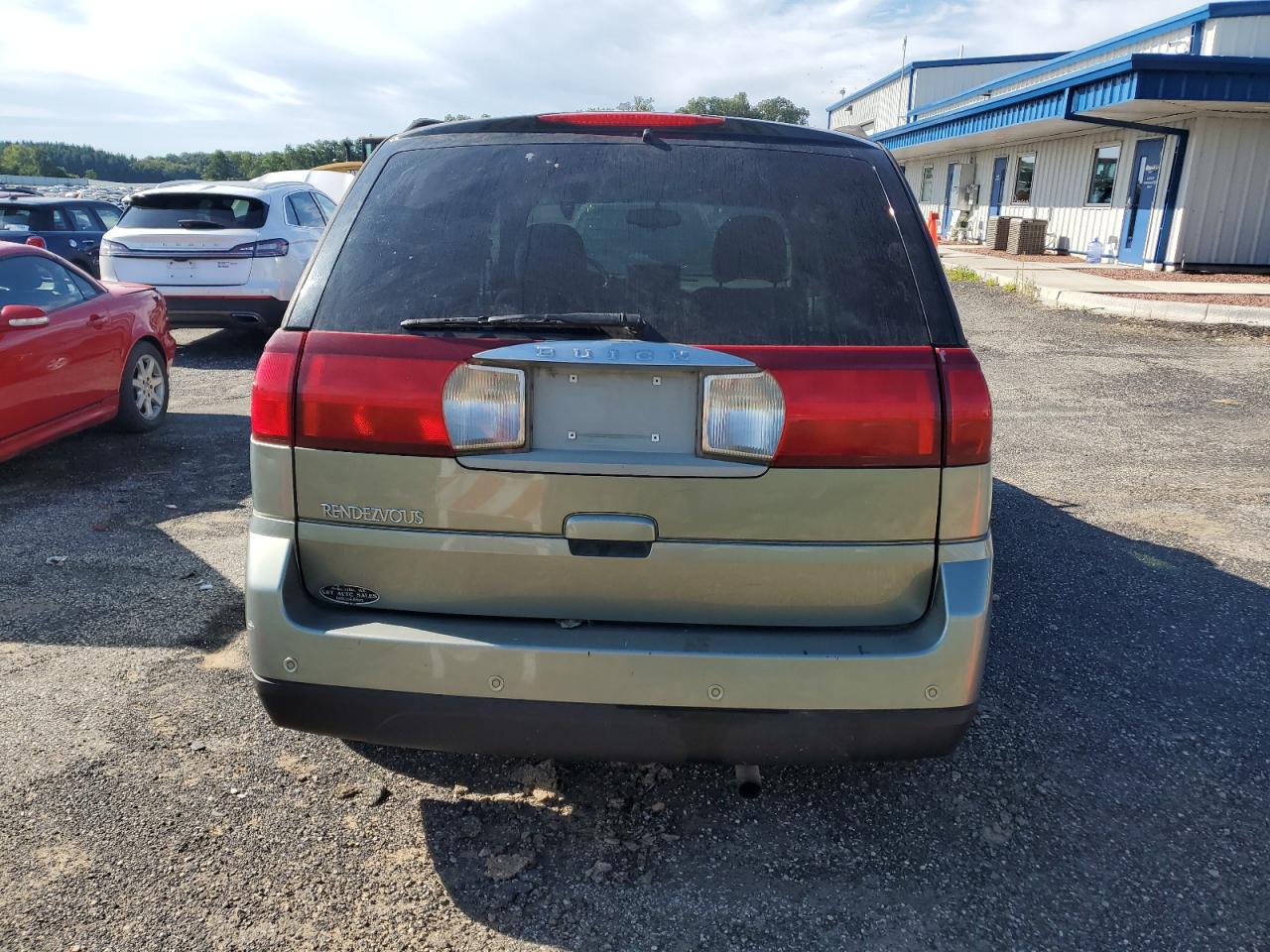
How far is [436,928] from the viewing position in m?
2.35

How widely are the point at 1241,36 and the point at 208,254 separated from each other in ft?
59.4

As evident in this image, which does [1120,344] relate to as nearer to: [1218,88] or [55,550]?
[1218,88]

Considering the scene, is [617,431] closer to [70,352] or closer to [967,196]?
[70,352]

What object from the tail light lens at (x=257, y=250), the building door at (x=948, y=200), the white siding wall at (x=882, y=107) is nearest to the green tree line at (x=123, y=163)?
the white siding wall at (x=882, y=107)

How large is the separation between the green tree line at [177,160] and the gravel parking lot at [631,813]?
302 ft

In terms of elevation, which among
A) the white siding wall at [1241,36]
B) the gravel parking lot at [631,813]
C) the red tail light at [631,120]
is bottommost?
the gravel parking lot at [631,813]

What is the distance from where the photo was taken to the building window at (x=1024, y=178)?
25188mm

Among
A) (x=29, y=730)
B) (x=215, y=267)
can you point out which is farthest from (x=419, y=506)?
(x=215, y=267)

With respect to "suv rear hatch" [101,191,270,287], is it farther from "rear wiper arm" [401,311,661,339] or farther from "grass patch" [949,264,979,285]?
"grass patch" [949,264,979,285]

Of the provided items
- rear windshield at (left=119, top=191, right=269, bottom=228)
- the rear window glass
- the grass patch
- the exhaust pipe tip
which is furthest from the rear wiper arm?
the grass patch

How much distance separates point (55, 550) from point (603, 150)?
392cm

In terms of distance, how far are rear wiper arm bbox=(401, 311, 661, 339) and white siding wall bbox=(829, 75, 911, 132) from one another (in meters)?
41.2

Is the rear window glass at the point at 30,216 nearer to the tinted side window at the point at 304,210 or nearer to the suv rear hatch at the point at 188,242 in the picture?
the suv rear hatch at the point at 188,242

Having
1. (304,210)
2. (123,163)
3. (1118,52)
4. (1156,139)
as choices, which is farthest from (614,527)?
(123,163)
